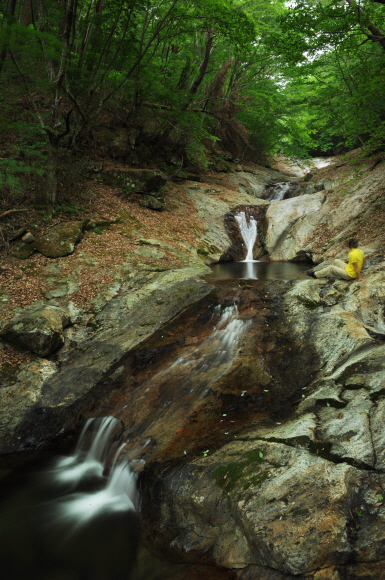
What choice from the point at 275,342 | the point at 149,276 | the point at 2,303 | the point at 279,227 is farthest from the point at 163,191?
the point at 275,342

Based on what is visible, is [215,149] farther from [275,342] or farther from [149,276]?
[275,342]

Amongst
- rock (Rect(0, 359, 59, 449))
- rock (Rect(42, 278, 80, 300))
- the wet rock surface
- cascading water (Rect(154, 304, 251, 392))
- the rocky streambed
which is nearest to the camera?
the rocky streambed

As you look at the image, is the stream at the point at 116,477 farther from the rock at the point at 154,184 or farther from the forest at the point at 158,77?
the rock at the point at 154,184

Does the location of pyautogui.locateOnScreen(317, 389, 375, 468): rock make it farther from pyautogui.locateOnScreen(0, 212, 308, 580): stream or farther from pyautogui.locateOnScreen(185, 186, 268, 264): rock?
pyautogui.locateOnScreen(185, 186, 268, 264): rock

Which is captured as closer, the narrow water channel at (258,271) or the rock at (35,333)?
the rock at (35,333)

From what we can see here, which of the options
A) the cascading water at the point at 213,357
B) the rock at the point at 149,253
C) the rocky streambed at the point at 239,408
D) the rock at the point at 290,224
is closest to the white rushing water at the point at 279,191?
the rock at the point at 290,224

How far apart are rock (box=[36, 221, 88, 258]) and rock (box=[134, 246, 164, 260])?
1898mm

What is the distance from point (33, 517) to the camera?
4516mm

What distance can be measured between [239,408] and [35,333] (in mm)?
4357

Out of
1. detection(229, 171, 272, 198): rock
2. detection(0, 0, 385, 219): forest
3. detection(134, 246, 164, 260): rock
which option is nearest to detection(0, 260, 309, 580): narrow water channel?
detection(134, 246, 164, 260): rock

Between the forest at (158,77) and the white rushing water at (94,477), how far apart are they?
646 cm

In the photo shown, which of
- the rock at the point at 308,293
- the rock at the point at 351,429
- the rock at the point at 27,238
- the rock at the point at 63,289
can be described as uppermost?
the rock at the point at 27,238

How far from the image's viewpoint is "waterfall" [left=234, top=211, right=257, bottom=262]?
1493 cm

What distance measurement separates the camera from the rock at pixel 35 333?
21.6 feet
